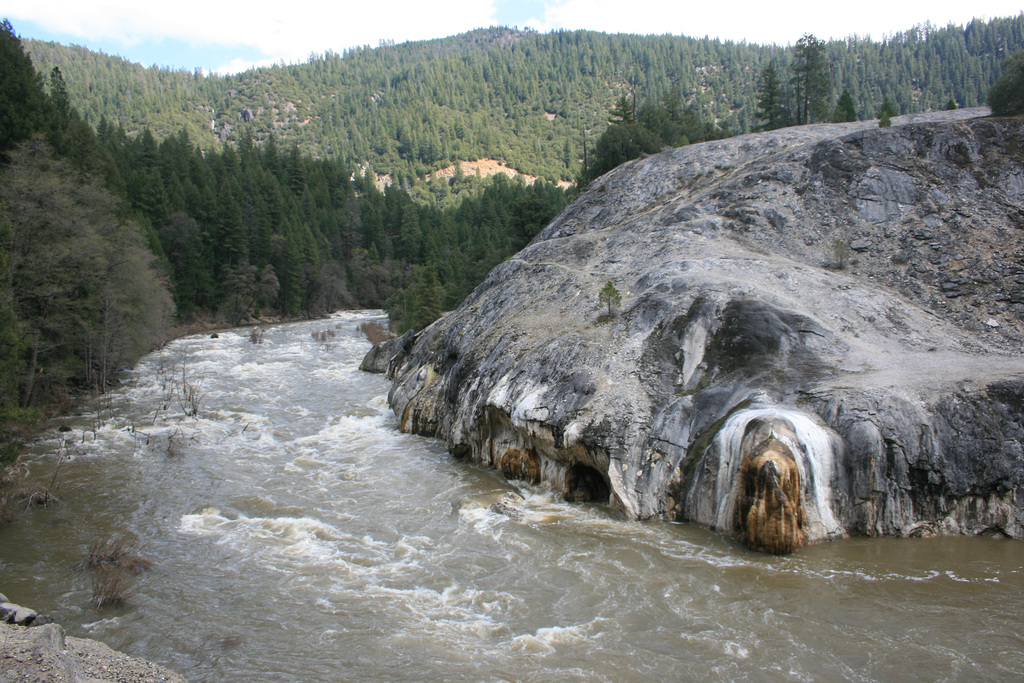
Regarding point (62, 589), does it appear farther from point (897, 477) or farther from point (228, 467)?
point (897, 477)

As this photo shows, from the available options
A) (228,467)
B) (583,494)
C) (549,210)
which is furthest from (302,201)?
(583,494)

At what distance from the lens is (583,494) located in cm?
1452

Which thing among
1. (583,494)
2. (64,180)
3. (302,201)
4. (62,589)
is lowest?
(62,589)

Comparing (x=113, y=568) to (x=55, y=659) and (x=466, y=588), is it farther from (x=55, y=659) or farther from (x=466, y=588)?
(x=466, y=588)

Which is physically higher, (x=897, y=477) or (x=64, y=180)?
(x=64, y=180)

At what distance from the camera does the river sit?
854cm

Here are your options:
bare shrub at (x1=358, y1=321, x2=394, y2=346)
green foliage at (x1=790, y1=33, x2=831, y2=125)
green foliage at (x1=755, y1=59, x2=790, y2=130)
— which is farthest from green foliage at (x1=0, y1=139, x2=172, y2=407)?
green foliage at (x1=790, y1=33, x2=831, y2=125)

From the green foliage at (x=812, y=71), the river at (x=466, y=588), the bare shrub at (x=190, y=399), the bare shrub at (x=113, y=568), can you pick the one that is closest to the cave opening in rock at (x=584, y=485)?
the river at (x=466, y=588)

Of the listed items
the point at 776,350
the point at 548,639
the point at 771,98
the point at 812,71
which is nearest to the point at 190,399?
the point at 548,639

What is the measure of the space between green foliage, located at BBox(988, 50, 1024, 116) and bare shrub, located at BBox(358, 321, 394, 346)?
1541 inches

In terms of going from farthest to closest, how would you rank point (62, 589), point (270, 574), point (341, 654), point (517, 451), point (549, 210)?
point (549, 210), point (517, 451), point (270, 574), point (62, 589), point (341, 654)

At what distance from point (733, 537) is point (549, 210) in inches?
1208

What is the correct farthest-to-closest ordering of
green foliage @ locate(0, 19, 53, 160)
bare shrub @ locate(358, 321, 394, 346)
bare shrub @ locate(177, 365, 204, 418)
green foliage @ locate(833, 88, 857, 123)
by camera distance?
1. green foliage @ locate(833, 88, 857, 123)
2. bare shrub @ locate(358, 321, 394, 346)
3. green foliage @ locate(0, 19, 53, 160)
4. bare shrub @ locate(177, 365, 204, 418)

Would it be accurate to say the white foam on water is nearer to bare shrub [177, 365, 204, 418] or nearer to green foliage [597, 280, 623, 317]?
green foliage [597, 280, 623, 317]
